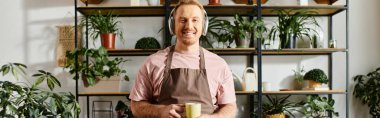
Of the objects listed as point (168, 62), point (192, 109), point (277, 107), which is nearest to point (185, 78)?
point (168, 62)

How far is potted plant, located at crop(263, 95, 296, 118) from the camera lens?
3.86 meters

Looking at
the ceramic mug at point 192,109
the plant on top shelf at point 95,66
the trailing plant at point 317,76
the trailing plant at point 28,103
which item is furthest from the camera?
the trailing plant at point 317,76

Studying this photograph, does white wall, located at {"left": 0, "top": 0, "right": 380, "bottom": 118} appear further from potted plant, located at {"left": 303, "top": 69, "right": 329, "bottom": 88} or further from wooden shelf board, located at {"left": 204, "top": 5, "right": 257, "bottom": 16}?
potted plant, located at {"left": 303, "top": 69, "right": 329, "bottom": 88}

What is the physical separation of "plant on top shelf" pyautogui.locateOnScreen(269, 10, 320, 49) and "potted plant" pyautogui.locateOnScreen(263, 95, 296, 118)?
51 centimetres

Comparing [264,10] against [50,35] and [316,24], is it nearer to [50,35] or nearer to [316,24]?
[316,24]

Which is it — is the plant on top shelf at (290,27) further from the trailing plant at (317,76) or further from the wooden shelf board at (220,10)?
the trailing plant at (317,76)

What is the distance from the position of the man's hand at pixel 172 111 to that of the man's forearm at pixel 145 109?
0.09ft

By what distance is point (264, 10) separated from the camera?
3.90m

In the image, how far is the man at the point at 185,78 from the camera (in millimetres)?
2078

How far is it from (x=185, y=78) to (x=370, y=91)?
7.74ft

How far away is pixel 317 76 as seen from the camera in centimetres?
384

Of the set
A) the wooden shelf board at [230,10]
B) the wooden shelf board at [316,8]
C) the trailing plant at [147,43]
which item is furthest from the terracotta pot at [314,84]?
the trailing plant at [147,43]

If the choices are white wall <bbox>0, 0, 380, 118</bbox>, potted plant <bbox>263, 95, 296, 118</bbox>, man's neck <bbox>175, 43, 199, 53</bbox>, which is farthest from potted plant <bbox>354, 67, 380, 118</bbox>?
man's neck <bbox>175, 43, 199, 53</bbox>

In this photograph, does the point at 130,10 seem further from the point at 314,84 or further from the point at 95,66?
the point at 314,84
